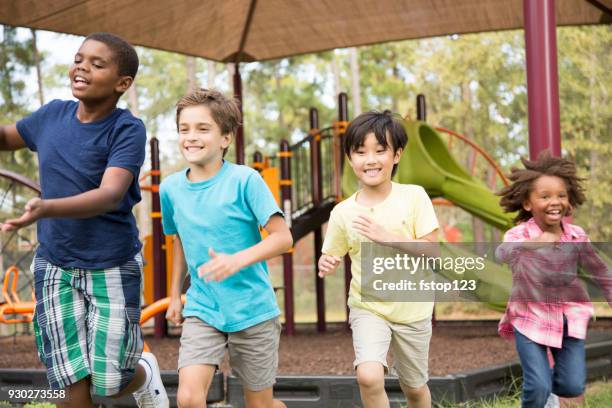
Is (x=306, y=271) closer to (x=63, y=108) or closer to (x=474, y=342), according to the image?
(x=474, y=342)

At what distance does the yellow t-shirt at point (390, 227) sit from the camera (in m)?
3.57

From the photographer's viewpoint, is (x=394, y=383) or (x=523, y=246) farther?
(x=394, y=383)

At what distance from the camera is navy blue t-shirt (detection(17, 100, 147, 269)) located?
10.7ft

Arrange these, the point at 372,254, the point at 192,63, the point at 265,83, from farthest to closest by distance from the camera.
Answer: the point at 265,83 < the point at 192,63 < the point at 372,254

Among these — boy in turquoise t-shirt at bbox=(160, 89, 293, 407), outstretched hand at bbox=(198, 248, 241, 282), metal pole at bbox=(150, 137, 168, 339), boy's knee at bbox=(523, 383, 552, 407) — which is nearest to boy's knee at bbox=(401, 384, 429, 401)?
boy's knee at bbox=(523, 383, 552, 407)

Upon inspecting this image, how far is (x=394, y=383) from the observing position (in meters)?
4.73

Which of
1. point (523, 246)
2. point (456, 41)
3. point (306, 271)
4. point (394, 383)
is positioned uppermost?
point (456, 41)

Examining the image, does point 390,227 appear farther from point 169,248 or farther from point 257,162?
point 169,248

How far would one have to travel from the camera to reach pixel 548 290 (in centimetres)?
368

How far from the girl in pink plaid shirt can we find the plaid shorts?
166cm

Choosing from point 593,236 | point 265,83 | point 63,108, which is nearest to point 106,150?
point 63,108

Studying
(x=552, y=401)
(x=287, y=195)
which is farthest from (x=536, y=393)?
(x=287, y=195)

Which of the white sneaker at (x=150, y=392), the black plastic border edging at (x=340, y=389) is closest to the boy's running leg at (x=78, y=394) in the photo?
the white sneaker at (x=150, y=392)

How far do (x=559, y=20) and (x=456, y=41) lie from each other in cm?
1421
